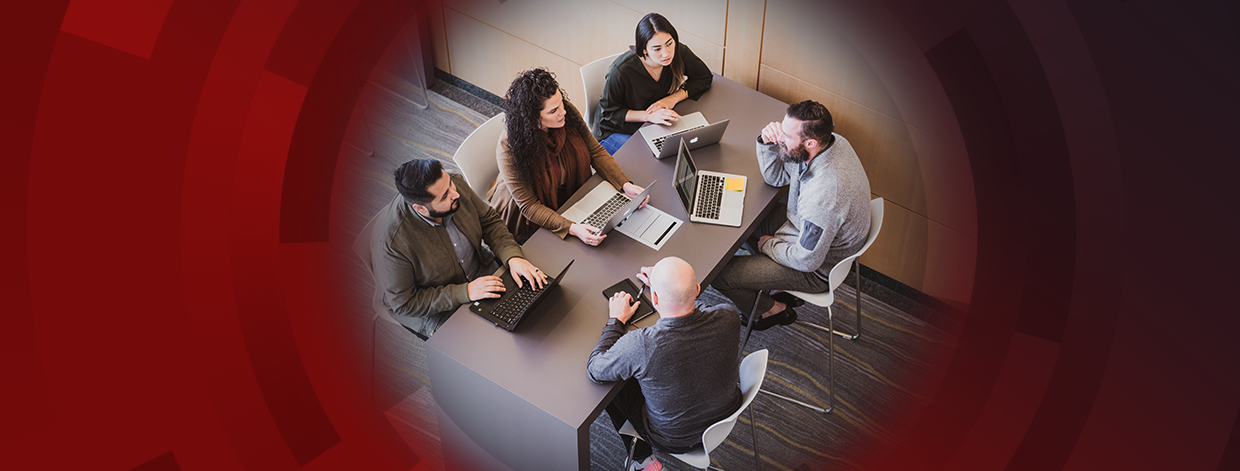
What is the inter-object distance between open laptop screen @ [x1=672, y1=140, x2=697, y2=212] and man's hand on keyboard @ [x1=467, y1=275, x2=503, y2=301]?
0.92 meters

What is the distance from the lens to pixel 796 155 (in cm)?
320

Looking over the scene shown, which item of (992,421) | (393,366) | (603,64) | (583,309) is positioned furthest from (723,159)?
(393,366)

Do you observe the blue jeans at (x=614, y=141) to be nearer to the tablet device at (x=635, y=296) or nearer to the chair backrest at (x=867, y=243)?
the tablet device at (x=635, y=296)

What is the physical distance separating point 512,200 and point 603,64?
1.04 m

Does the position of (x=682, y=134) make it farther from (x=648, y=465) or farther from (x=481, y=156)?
(x=648, y=465)

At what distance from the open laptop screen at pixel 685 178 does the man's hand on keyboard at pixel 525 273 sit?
0.75m

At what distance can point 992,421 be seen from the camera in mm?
3350

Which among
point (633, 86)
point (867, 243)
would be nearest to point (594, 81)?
point (633, 86)

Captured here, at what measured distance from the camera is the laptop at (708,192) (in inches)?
131

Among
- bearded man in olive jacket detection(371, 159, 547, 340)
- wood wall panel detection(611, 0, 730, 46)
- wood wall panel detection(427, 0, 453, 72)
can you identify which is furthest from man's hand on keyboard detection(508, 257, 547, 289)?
wood wall panel detection(427, 0, 453, 72)

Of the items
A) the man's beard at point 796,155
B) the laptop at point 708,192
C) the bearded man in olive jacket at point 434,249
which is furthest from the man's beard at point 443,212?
the man's beard at point 796,155

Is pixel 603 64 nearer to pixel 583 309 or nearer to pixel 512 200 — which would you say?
pixel 512 200

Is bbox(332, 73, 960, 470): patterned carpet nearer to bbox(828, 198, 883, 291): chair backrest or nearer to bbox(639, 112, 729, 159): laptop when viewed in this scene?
bbox(828, 198, 883, 291): chair backrest

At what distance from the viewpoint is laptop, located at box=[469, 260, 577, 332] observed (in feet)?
9.42
